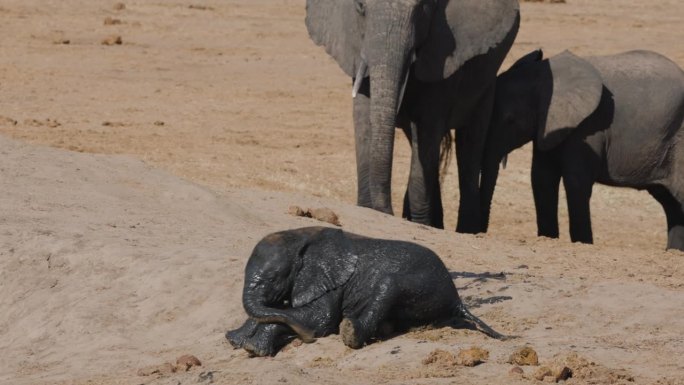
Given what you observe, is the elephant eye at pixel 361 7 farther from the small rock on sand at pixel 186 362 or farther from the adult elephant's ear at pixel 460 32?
the small rock on sand at pixel 186 362

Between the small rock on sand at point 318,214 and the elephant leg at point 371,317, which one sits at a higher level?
the elephant leg at point 371,317

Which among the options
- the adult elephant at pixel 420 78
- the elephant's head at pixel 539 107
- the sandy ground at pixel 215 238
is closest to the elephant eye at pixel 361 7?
the adult elephant at pixel 420 78

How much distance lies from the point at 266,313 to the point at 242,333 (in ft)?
0.68

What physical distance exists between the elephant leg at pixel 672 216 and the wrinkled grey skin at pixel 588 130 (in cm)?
1

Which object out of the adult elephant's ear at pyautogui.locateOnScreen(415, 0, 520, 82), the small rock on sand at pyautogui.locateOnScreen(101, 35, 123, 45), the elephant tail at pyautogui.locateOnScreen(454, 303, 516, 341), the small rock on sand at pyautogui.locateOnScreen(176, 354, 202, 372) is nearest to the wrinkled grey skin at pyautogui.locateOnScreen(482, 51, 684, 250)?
the adult elephant's ear at pyautogui.locateOnScreen(415, 0, 520, 82)

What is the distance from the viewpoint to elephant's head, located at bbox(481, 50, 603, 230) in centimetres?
1365

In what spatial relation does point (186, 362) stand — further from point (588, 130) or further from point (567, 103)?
point (588, 130)

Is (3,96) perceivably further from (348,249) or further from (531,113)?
(348,249)

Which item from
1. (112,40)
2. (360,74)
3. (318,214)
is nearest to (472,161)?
(360,74)

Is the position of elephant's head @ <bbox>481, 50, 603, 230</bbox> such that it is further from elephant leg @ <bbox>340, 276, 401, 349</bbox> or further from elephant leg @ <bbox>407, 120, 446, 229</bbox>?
elephant leg @ <bbox>340, 276, 401, 349</bbox>

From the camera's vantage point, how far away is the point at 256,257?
24.4ft

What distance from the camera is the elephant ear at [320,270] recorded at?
7398 millimetres

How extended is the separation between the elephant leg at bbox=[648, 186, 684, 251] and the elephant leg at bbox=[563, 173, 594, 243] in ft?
3.38

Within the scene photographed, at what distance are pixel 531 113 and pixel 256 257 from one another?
6.86 metres
